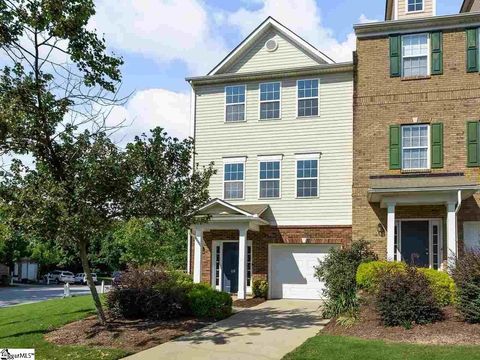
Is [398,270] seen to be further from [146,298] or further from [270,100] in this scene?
[270,100]

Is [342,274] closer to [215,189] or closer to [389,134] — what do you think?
[389,134]

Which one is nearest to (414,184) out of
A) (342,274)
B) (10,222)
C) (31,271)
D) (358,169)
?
(358,169)

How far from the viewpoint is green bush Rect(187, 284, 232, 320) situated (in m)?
14.7

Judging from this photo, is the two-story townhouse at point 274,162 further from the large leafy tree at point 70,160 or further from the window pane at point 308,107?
the large leafy tree at point 70,160

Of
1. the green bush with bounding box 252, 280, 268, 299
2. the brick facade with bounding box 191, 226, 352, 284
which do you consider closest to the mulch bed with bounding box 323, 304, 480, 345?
the brick facade with bounding box 191, 226, 352, 284

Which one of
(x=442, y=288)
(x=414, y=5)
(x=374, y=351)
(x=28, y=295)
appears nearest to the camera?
(x=374, y=351)

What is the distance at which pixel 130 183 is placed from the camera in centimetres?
1267

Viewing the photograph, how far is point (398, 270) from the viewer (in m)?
13.1

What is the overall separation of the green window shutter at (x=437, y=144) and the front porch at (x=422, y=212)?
46 centimetres

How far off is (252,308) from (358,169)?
6.20 meters

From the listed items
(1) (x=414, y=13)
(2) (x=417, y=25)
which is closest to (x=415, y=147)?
(2) (x=417, y=25)

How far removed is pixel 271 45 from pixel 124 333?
1343cm

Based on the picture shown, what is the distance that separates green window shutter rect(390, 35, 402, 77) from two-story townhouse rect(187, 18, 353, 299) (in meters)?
1.63

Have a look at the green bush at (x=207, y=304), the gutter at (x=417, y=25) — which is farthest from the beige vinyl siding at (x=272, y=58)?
the green bush at (x=207, y=304)
